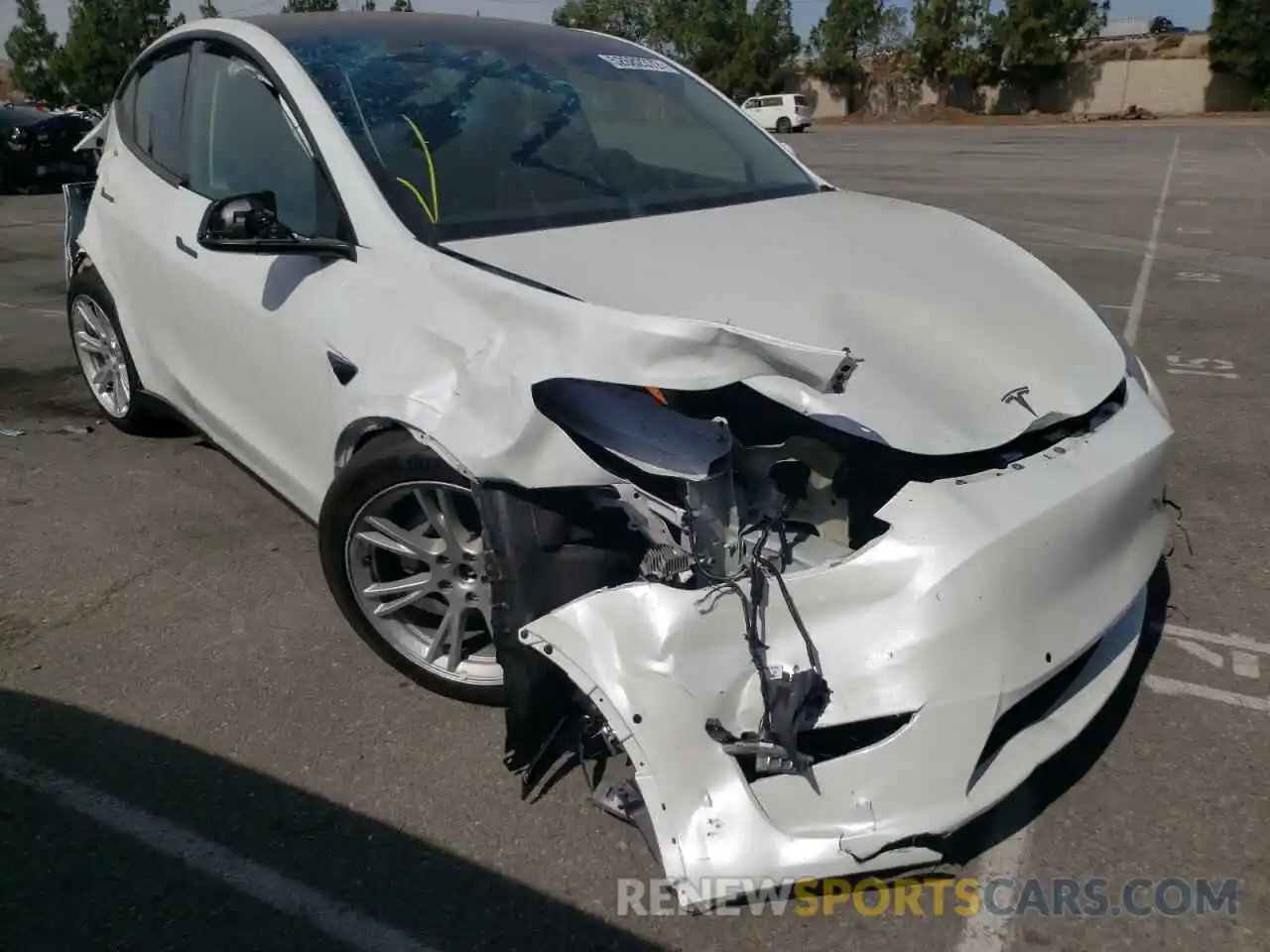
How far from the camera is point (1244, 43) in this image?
47531 millimetres

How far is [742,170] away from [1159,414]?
1831 mm

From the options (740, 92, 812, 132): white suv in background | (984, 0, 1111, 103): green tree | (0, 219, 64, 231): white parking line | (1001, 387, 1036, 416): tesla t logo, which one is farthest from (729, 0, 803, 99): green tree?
(1001, 387, 1036, 416): tesla t logo

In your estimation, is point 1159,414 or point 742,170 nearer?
point 1159,414

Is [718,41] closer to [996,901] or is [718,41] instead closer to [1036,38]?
[1036,38]

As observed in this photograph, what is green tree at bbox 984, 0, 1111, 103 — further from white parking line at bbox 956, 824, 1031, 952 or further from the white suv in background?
white parking line at bbox 956, 824, 1031, 952

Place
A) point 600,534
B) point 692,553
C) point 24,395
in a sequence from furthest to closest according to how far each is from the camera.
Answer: point 24,395, point 600,534, point 692,553

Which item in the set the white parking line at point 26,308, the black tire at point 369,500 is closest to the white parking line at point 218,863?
the black tire at point 369,500

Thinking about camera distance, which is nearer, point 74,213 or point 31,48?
point 74,213

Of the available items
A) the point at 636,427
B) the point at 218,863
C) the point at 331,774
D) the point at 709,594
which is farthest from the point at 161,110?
the point at 709,594

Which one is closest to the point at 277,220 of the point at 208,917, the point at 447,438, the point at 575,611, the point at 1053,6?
the point at 447,438

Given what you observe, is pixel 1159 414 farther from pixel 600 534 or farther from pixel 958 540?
pixel 600 534

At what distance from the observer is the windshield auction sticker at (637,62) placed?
4.29 meters

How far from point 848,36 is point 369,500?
6235 centimetres

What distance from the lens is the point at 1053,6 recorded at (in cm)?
5197
